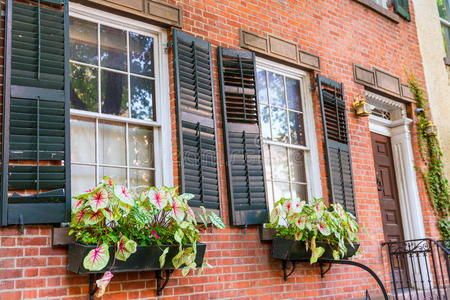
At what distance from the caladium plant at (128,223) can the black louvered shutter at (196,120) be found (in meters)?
0.53

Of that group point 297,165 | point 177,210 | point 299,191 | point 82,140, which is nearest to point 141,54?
point 82,140

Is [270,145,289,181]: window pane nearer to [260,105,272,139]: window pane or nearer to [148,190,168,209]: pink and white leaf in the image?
[260,105,272,139]: window pane

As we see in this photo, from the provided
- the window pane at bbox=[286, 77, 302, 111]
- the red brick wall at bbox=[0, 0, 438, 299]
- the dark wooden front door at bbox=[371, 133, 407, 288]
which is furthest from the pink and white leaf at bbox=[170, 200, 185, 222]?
the dark wooden front door at bbox=[371, 133, 407, 288]

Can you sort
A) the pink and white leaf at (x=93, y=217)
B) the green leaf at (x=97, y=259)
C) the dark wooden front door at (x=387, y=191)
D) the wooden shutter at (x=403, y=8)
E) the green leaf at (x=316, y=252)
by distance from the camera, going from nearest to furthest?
the green leaf at (x=97, y=259) < the pink and white leaf at (x=93, y=217) < the green leaf at (x=316, y=252) < the dark wooden front door at (x=387, y=191) < the wooden shutter at (x=403, y=8)

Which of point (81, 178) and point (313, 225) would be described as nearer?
point (81, 178)

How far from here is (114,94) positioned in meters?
4.38

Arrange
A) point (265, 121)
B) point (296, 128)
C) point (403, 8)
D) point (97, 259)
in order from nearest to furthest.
A: 1. point (97, 259)
2. point (265, 121)
3. point (296, 128)
4. point (403, 8)

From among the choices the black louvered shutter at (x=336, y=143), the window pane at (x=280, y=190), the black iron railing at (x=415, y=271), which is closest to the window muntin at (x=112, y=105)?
the window pane at (x=280, y=190)

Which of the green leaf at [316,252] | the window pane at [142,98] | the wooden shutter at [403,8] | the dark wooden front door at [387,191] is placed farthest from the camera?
the wooden shutter at [403,8]

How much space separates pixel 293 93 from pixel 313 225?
1879 mm

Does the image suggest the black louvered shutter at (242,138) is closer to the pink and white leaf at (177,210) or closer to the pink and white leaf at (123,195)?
the pink and white leaf at (177,210)

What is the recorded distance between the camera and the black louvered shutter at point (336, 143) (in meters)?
5.84

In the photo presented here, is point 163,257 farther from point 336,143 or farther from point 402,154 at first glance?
point 402,154

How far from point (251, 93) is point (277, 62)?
787 millimetres
